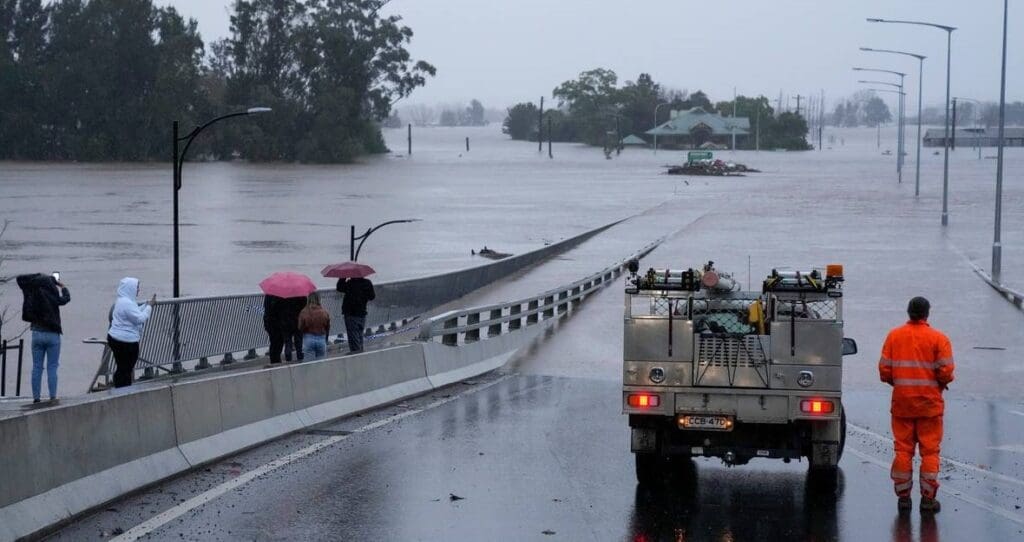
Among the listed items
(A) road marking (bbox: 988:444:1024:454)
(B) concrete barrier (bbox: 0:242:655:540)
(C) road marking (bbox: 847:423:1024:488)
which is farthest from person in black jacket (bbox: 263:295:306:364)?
(A) road marking (bbox: 988:444:1024:454)

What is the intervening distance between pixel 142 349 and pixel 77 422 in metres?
12.4

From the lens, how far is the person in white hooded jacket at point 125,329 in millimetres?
16531

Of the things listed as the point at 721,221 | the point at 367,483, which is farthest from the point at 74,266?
the point at 367,483

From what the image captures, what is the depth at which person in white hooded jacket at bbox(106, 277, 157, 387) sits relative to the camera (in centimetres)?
1653

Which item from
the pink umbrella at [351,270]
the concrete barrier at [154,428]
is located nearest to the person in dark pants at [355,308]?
the pink umbrella at [351,270]

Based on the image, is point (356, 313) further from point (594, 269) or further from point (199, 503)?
point (594, 269)

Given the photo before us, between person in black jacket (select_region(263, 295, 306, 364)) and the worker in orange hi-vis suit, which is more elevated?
the worker in orange hi-vis suit

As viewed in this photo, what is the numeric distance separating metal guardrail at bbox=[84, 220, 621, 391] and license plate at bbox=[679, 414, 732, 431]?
1184cm

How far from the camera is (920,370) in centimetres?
1092

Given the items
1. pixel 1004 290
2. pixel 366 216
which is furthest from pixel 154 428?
pixel 366 216

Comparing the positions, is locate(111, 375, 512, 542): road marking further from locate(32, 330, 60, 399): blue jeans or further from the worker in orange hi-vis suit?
the worker in orange hi-vis suit

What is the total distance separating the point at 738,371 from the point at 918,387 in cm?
146

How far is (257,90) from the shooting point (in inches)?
5817

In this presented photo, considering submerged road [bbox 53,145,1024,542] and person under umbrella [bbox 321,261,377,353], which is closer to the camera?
submerged road [bbox 53,145,1024,542]
